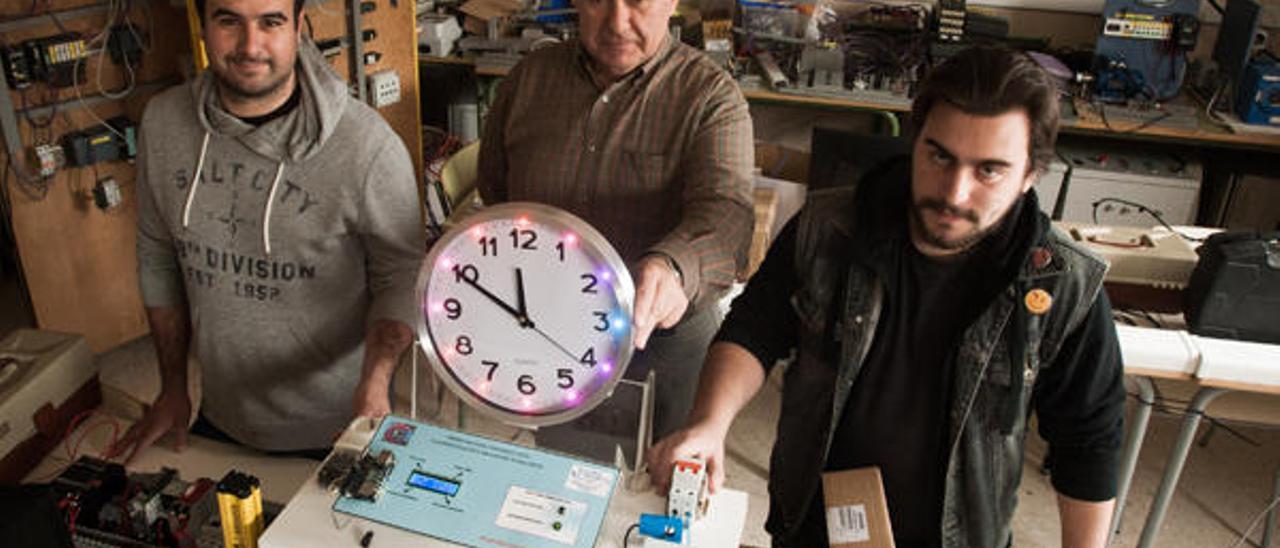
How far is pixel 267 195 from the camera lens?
157 centimetres

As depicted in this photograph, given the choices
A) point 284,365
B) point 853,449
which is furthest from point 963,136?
point 284,365

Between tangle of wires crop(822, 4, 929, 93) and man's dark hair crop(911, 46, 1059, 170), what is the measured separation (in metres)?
2.90

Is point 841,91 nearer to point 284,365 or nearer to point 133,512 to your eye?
point 284,365

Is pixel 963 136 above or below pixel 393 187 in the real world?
above

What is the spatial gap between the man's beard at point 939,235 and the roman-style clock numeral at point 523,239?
0.56 m

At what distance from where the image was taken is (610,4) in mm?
1501

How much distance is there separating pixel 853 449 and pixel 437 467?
656mm

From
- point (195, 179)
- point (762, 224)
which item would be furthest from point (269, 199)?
point (762, 224)

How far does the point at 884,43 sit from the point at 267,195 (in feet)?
10.9

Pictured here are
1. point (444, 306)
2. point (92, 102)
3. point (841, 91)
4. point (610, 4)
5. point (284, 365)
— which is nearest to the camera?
point (444, 306)

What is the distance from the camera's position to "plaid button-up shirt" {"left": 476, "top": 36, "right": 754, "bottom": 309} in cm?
156

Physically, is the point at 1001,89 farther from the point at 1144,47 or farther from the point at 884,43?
the point at 1144,47

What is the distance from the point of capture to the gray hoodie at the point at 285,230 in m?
1.56

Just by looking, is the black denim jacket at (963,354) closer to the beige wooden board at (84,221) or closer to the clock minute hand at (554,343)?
the clock minute hand at (554,343)
